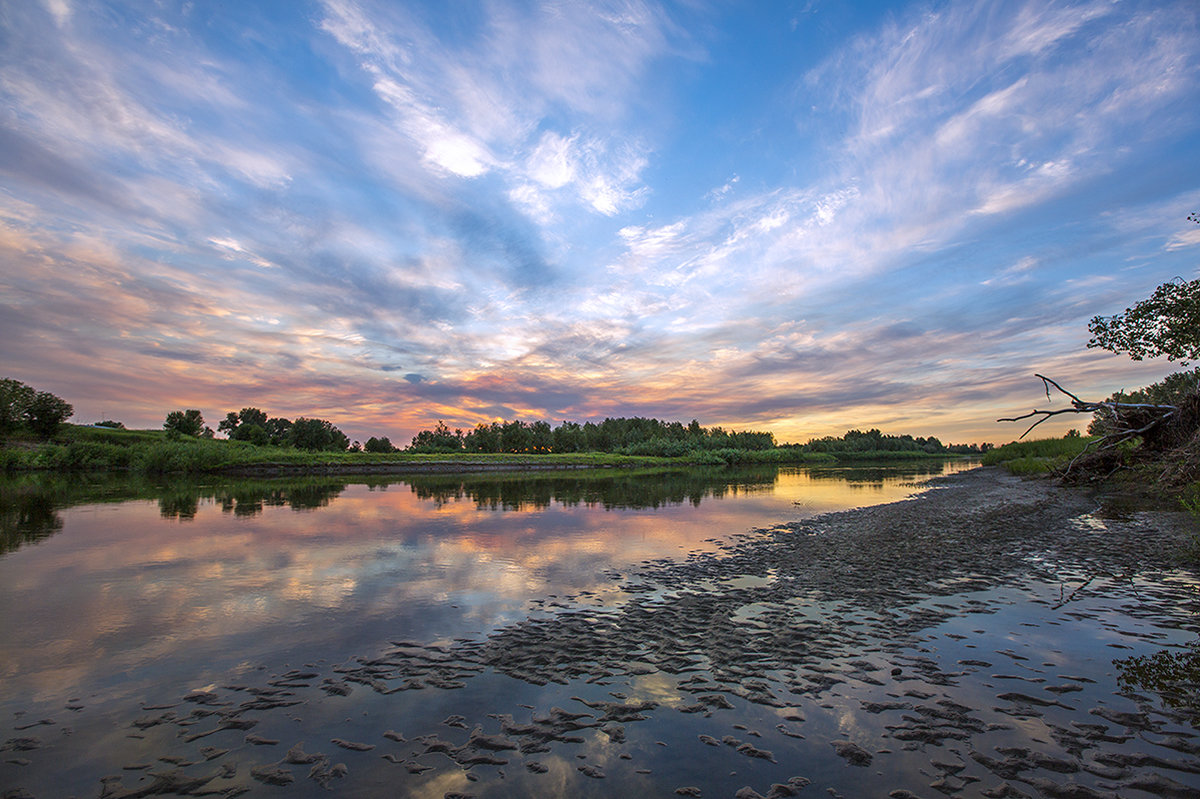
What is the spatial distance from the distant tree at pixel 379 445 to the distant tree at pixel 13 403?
48.7m

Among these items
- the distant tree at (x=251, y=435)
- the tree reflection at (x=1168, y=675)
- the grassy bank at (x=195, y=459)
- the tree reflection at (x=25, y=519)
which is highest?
the distant tree at (x=251, y=435)

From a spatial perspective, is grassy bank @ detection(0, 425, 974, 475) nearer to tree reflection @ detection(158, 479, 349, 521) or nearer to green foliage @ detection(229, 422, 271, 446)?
green foliage @ detection(229, 422, 271, 446)

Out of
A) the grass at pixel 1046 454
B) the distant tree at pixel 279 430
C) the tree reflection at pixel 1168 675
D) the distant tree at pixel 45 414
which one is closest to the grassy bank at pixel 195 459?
the distant tree at pixel 45 414

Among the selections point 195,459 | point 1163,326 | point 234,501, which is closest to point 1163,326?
point 1163,326

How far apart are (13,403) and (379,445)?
2040 inches

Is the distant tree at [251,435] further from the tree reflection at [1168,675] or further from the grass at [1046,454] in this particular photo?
the tree reflection at [1168,675]

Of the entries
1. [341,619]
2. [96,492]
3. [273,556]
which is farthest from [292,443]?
[341,619]

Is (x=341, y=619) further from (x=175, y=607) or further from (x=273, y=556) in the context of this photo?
(x=273, y=556)

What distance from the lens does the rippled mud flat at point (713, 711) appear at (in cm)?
434

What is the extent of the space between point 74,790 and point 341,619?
187 inches

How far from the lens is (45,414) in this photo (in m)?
Answer: 77.7

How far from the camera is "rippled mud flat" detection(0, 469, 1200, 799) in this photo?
171 inches

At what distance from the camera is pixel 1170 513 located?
17.1 metres

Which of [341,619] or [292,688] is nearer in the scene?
[292,688]
